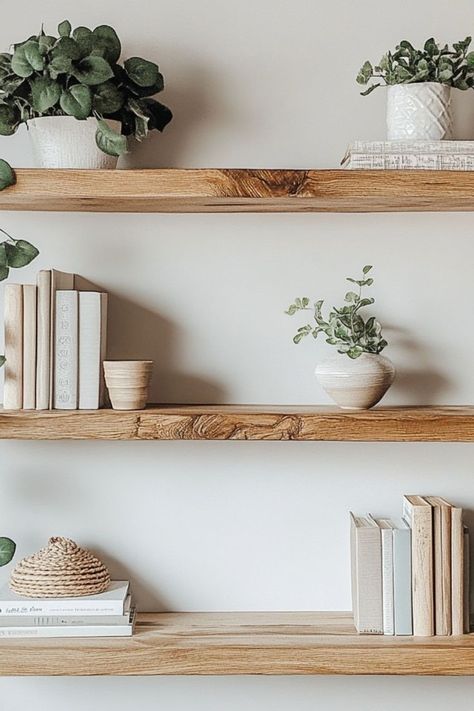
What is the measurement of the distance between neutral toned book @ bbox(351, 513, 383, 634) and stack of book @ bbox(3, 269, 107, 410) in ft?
1.72

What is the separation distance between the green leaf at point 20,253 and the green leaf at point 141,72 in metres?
0.34

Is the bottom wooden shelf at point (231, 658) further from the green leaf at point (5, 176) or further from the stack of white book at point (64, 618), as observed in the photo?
the green leaf at point (5, 176)

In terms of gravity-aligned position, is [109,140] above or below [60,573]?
above

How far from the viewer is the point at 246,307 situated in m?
1.94

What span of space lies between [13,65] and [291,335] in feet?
2.29

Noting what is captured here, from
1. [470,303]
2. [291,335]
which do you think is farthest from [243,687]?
[470,303]

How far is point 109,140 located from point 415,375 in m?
0.72

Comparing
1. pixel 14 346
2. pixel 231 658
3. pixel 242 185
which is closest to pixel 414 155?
pixel 242 185

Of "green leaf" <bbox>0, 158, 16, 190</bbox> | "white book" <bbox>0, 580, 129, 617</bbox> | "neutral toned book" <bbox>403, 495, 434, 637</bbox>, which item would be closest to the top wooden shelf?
"green leaf" <bbox>0, 158, 16, 190</bbox>

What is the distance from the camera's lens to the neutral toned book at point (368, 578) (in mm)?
1772

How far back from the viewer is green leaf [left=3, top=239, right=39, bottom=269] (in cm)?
178

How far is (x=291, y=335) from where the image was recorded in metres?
1.94

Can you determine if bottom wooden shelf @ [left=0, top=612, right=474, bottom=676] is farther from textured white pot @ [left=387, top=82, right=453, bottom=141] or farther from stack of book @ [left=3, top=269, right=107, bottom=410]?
textured white pot @ [left=387, top=82, right=453, bottom=141]

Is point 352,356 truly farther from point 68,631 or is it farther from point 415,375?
point 68,631
